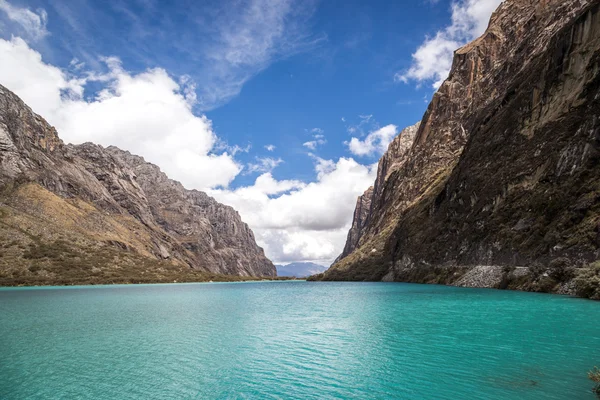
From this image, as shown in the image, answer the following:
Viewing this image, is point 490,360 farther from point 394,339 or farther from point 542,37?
point 542,37

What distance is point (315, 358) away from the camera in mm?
24391

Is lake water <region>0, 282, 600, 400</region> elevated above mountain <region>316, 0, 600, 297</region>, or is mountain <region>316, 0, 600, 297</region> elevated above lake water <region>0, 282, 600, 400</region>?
mountain <region>316, 0, 600, 297</region>

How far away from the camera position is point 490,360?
21547 mm

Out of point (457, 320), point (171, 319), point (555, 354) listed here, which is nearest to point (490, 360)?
point (555, 354)

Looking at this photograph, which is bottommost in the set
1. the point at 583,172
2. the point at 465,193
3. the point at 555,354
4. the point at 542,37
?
the point at 555,354

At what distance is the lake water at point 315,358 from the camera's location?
18.0 metres

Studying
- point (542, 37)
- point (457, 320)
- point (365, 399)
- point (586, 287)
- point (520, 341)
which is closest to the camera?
point (365, 399)

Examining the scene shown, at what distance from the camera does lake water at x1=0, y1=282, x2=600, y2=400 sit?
1795cm

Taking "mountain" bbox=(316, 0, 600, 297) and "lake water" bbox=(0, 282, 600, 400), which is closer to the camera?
"lake water" bbox=(0, 282, 600, 400)

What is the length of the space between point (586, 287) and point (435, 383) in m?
47.2

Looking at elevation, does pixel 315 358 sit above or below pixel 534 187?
below

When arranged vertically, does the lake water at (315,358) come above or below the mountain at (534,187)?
below

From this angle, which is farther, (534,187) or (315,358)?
(534,187)

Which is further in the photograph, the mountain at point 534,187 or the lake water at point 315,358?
the mountain at point 534,187
